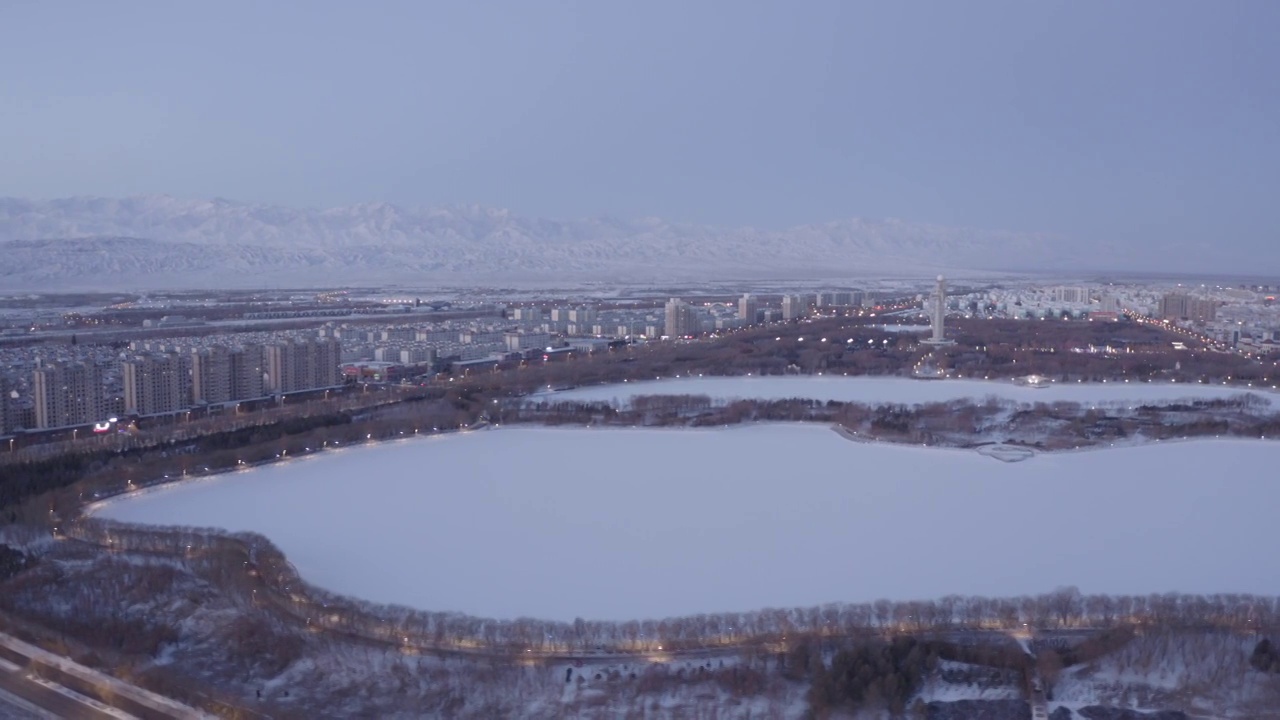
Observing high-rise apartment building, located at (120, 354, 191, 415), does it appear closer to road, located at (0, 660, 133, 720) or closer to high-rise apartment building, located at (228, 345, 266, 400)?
high-rise apartment building, located at (228, 345, 266, 400)

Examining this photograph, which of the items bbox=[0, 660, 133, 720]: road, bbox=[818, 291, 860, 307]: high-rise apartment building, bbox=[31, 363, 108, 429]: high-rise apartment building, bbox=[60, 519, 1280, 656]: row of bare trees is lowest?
bbox=[0, 660, 133, 720]: road

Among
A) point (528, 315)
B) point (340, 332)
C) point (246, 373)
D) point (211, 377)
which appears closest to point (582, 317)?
point (528, 315)

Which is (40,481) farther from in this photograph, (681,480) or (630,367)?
(630,367)

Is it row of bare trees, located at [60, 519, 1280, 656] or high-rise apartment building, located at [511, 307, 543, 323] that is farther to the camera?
high-rise apartment building, located at [511, 307, 543, 323]

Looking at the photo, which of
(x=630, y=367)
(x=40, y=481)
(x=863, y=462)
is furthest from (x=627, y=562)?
(x=630, y=367)

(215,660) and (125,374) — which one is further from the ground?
(125,374)

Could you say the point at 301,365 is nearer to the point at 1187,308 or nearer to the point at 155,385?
the point at 155,385

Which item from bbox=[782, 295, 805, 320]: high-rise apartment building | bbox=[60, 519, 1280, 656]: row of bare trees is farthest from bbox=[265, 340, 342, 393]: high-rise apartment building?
bbox=[782, 295, 805, 320]: high-rise apartment building
